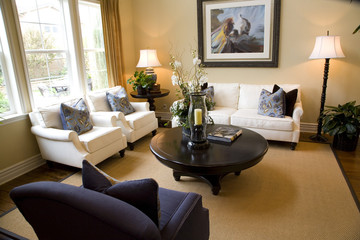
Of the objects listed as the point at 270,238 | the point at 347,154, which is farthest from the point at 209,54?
the point at 270,238

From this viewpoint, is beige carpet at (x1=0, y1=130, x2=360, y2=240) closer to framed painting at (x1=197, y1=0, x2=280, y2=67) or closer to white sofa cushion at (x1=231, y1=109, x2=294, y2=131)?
white sofa cushion at (x1=231, y1=109, x2=294, y2=131)

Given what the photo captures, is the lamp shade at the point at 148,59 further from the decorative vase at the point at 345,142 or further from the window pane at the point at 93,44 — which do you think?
the decorative vase at the point at 345,142

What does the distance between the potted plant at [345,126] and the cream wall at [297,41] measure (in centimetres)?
67

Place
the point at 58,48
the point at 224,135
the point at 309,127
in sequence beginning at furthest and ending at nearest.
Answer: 1. the point at 309,127
2. the point at 58,48
3. the point at 224,135

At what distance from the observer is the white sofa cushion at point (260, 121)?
353 cm

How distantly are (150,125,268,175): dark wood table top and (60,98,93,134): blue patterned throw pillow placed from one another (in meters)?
1.12

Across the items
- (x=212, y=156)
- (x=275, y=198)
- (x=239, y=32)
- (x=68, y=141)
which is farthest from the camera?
(x=239, y=32)

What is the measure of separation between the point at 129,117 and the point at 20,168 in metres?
1.58

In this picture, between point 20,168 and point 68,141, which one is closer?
point 68,141

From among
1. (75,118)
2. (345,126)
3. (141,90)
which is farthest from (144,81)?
(345,126)

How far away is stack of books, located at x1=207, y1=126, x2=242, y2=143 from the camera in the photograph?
8.87ft

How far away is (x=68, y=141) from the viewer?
2963 millimetres

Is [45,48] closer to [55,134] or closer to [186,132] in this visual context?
[55,134]

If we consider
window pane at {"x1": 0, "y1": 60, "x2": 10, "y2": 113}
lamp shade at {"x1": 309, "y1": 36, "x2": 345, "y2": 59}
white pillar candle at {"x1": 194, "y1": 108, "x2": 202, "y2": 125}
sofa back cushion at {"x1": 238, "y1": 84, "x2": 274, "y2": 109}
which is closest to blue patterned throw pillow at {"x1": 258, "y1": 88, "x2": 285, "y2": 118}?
sofa back cushion at {"x1": 238, "y1": 84, "x2": 274, "y2": 109}
